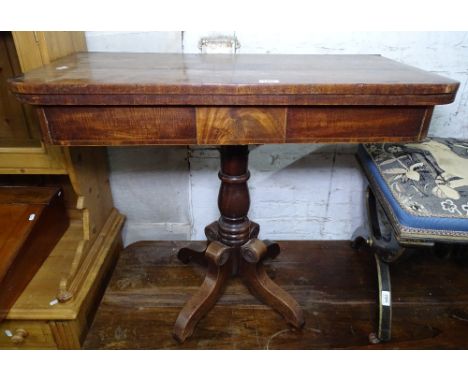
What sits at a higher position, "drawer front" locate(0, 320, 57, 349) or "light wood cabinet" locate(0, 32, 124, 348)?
"light wood cabinet" locate(0, 32, 124, 348)

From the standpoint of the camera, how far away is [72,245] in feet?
4.30

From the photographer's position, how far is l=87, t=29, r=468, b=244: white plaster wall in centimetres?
126

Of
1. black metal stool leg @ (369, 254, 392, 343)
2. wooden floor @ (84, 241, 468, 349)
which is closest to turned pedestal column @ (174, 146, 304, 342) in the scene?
wooden floor @ (84, 241, 468, 349)

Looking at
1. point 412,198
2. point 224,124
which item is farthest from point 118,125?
point 412,198

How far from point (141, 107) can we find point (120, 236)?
903 mm

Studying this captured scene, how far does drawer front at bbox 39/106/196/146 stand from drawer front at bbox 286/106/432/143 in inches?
9.3

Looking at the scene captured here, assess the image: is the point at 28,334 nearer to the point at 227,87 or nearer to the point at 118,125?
the point at 118,125

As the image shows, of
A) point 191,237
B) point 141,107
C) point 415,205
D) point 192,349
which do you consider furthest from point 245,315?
point 141,107

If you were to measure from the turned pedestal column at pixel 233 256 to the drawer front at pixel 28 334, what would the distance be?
0.42m

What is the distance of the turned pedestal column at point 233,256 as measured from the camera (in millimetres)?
1079

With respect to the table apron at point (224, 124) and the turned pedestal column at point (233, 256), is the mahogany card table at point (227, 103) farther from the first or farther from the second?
the turned pedestal column at point (233, 256)

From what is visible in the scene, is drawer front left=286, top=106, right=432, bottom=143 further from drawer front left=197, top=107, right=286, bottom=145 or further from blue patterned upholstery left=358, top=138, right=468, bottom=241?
blue patterned upholstery left=358, top=138, right=468, bottom=241

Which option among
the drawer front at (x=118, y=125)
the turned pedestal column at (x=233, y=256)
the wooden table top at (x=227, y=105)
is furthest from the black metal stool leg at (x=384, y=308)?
the drawer front at (x=118, y=125)

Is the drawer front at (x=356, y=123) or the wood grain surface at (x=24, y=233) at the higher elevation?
the drawer front at (x=356, y=123)
